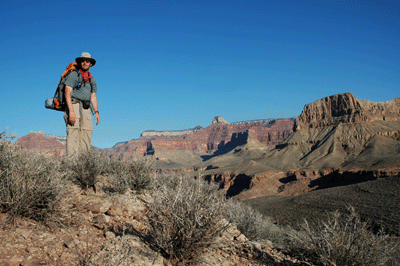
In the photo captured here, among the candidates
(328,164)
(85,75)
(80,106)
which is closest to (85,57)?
(85,75)

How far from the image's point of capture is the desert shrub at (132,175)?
5441mm

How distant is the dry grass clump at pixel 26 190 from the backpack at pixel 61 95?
204 cm

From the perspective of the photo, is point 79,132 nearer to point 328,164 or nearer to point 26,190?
point 26,190

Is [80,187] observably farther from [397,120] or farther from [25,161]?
[397,120]

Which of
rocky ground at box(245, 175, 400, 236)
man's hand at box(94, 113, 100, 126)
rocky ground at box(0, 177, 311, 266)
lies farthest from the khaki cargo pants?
rocky ground at box(245, 175, 400, 236)

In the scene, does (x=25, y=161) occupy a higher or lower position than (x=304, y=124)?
lower

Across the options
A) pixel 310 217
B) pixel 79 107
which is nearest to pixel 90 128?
pixel 79 107

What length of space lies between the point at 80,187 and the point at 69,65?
2.59 meters

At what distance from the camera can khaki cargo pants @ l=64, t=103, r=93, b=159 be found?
218 inches

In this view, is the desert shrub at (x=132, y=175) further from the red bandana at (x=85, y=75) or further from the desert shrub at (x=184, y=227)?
the desert shrub at (x=184, y=227)

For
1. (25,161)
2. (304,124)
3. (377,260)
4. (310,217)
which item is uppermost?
(304,124)

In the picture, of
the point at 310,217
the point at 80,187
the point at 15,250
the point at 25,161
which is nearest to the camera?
the point at 15,250

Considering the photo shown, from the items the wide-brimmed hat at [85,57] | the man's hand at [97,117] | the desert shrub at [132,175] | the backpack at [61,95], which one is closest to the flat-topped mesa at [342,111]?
the desert shrub at [132,175]

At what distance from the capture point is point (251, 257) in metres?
3.83
